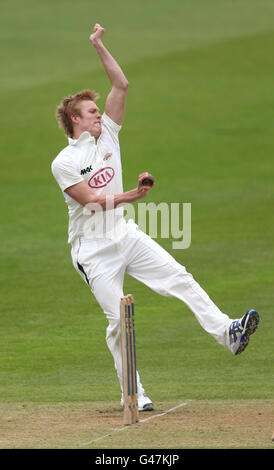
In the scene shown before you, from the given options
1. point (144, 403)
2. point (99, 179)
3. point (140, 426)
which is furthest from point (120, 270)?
point (140, 426)

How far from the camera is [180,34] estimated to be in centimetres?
4022

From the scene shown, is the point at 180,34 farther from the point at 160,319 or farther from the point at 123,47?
the point at 160,319

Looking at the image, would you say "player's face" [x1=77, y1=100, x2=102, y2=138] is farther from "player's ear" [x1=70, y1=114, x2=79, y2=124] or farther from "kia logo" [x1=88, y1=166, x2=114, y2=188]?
"kia logo" [x1=88, y1=166, x2=114, y2=188]

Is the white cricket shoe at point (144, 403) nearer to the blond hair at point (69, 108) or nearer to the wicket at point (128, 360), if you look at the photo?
the wicket at point (128, 360)

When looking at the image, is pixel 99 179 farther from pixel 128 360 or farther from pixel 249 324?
pixel 249 324

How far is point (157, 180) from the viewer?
24.0 meters

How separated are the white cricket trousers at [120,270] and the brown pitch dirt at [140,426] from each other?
0.50 meters

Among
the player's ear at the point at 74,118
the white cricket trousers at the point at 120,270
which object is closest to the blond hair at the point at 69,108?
the player's ear at the point at 74,118

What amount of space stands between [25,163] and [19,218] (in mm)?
5596

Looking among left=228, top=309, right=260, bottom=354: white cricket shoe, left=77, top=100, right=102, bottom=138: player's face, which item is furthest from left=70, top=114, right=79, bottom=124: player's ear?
left=228, top=309, right=260, bottom=354: white cricket shoe

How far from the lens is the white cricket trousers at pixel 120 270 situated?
8.09 m

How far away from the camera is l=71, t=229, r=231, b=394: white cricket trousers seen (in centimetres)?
809

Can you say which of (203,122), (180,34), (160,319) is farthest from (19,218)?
(180,34)

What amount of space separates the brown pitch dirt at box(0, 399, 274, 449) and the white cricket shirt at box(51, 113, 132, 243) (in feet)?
4.90
